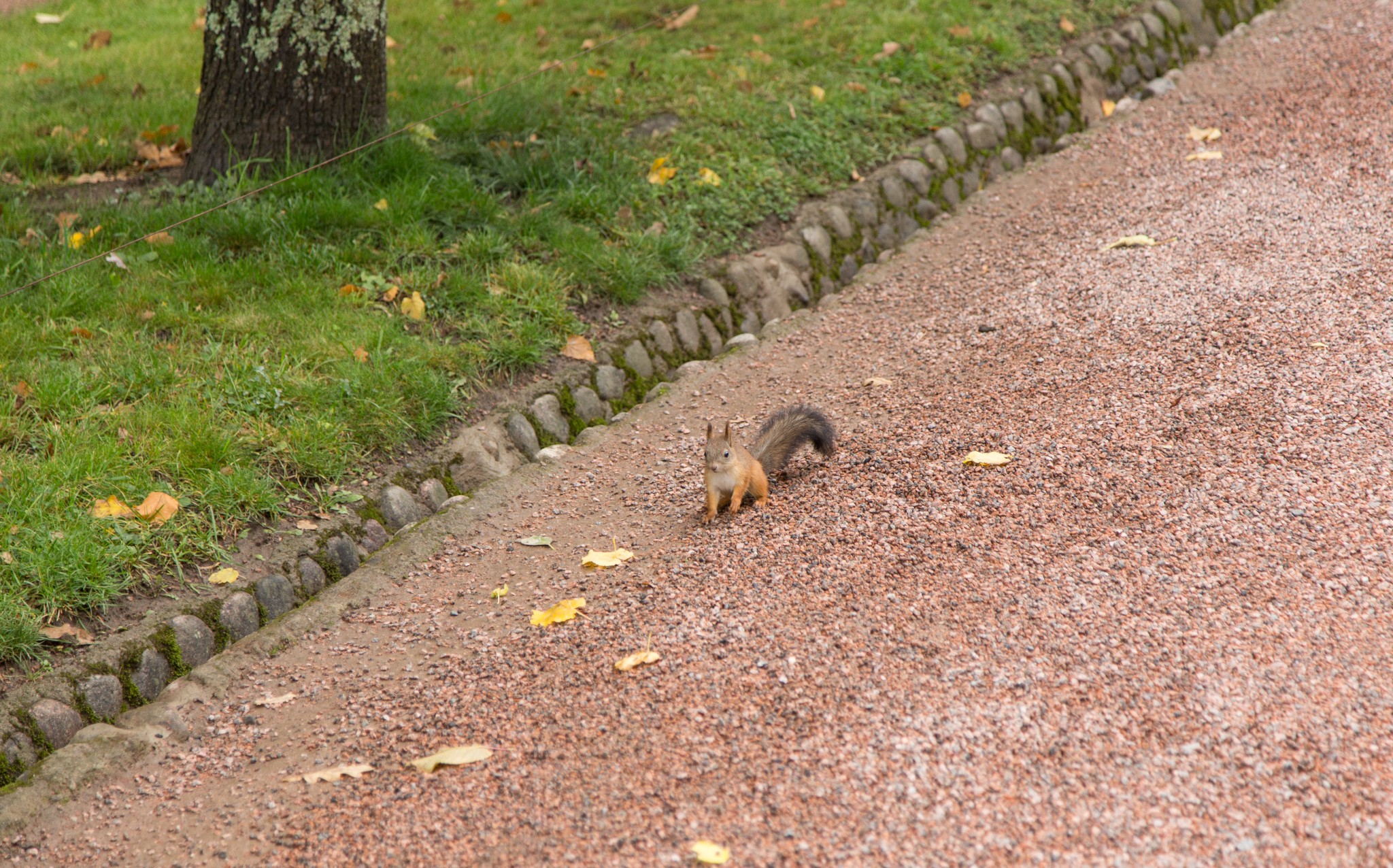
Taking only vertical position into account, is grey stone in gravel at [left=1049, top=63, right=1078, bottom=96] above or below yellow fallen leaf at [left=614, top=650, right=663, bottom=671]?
above

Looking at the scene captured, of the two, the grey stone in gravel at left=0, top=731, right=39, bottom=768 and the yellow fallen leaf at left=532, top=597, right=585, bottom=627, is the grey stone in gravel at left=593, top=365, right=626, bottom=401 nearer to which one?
the yellow fallen leaf at left=532, top=597, right=585, bottom=627

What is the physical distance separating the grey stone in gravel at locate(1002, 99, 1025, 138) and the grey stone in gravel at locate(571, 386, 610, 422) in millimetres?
3968

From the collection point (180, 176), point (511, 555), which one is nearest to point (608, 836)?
point (511, 555)

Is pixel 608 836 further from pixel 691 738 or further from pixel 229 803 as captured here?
pixel 229 803

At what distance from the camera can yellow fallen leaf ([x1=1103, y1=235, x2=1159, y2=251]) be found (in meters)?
5.63

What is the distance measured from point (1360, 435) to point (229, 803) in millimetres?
3746

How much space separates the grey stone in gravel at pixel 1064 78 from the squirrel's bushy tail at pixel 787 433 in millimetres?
4996

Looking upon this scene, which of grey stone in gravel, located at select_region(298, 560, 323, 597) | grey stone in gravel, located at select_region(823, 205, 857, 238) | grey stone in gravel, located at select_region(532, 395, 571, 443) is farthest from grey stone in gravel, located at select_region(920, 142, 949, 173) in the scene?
grey stone in gravel, located at select_region(298, 560, 323, 597)

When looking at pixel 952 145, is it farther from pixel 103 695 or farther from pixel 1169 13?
→ pixel 103 695

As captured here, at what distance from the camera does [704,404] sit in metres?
4.95

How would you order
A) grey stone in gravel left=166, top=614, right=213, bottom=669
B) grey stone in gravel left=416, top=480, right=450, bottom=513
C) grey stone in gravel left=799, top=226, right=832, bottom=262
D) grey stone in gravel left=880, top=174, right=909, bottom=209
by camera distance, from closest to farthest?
1. grey stone in gravel left=166, top=614, right=213, bottom=669
2. grey stone in gravel left=416, top=480, right=450, bottom=513
3. grey stone in gravel left=799, top=226, right=832, bottom=262
4. grey stone in gravel left=880, top=174, right=909, bottom=209

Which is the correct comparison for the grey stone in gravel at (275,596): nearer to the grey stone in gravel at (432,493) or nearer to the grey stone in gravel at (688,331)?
the grey stone in gravel at (432,493)

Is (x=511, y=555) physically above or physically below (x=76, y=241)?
below

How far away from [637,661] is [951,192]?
4791 millimetres
